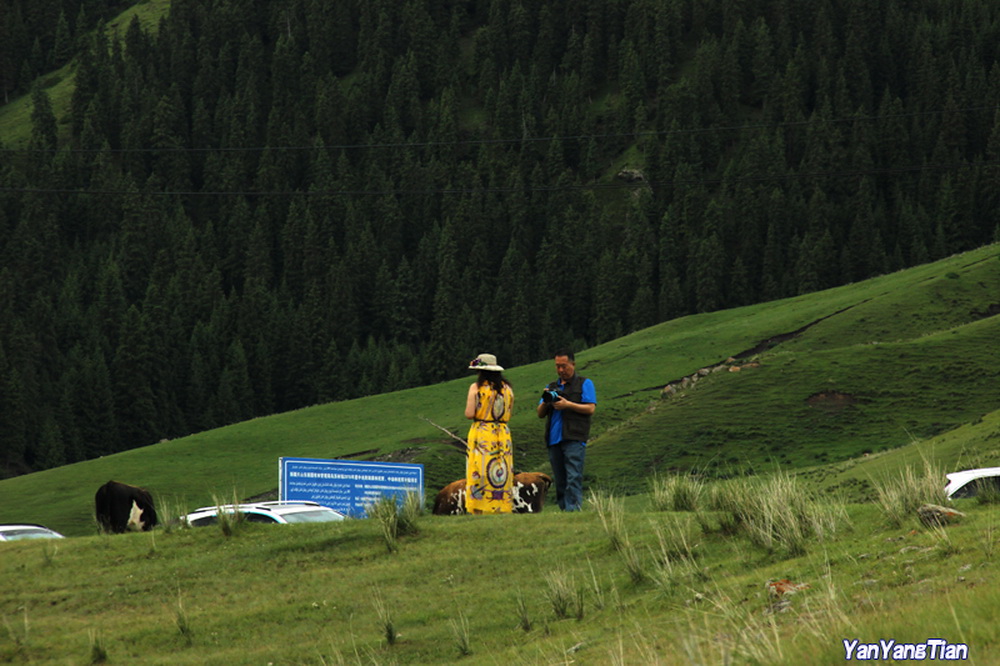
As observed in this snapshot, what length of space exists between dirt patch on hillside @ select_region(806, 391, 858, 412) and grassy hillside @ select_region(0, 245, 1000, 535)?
70 mm

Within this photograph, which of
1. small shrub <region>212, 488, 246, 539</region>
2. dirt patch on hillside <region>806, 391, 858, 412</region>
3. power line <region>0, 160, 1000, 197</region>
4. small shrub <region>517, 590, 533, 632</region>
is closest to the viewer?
small shrub <region>517, 590, 533, 632</region>

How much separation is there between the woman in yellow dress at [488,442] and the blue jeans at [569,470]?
67 centimetres

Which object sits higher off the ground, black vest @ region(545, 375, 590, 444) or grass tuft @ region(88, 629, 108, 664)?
black vest @ region(545, 375, 590, 444)

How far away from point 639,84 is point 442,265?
4767cm

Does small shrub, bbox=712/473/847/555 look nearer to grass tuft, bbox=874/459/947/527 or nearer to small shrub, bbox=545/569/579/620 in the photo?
grass tuft, bbox=874/459/947/527

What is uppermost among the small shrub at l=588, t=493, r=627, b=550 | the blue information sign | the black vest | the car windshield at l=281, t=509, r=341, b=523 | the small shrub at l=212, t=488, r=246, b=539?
the blue information sign

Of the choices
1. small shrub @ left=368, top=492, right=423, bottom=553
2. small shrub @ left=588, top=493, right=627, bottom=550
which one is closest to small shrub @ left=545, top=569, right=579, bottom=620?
small shrub @ left=588, top=493, right=627, bottom=550

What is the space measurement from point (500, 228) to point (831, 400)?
135620 millimetres

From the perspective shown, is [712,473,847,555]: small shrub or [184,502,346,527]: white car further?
Answer: [184,502,346,527]: white car

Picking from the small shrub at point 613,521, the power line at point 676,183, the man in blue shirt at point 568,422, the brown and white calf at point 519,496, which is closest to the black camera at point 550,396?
the man in blue shirt at point 568,422

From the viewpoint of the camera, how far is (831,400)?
128 ft

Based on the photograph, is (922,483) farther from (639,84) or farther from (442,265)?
(639,84)

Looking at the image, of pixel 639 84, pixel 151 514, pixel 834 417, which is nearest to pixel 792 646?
pixel 151 514

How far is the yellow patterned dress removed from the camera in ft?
53.1
